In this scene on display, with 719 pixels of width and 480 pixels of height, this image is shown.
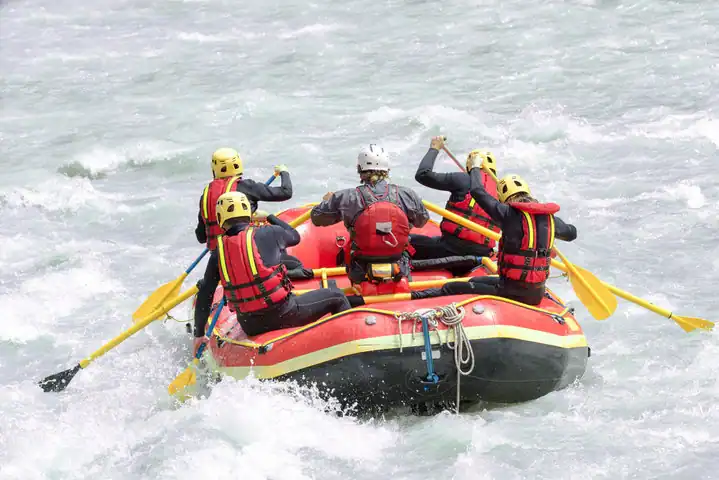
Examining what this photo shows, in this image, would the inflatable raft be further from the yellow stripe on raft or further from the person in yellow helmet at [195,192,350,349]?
the person in yellow helmet at [195,192,350,349]

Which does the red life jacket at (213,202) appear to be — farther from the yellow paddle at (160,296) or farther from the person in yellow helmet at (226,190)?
the yellow paddle at (160,296)

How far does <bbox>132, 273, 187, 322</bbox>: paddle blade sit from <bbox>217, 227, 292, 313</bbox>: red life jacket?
5.05 feet

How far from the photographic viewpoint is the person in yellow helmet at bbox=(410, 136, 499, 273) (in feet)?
24.3

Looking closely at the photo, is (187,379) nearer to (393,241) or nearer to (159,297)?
(159,297)

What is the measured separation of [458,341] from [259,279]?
1224mm

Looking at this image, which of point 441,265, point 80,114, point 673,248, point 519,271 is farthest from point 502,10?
point 519,271

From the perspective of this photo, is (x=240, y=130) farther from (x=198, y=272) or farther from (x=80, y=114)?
(x=198, y=272)

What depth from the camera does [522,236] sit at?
20.7 feet

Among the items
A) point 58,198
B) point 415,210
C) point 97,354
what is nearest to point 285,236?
point 415,210

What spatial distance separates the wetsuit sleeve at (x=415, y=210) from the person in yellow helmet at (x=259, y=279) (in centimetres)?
64

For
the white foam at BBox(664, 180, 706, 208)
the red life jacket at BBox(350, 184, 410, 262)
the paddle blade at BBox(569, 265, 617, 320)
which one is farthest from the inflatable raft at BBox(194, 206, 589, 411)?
the white foam at BBox(664, 180, 706, 208)

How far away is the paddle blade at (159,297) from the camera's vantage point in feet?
25.7

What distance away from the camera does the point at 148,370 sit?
7996mm

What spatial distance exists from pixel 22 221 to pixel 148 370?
15.0ft
